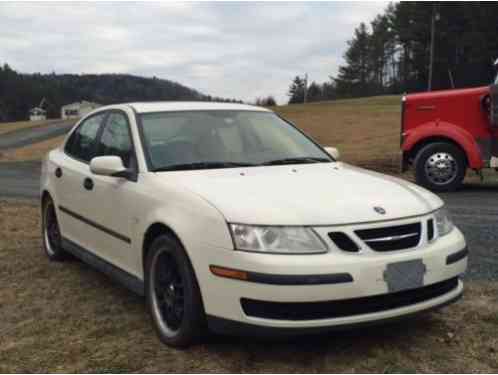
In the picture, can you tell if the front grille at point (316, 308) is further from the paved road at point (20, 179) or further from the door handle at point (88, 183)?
the paved road at point (20, 179)

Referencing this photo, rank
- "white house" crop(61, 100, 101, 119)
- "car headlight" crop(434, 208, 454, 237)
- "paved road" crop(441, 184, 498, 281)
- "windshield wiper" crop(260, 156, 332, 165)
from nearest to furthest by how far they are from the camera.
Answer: "car headlight" crop(434, 208, 454, 237), "windshield wiper" crop(260, 156, 332, 165), "paved road" crop(441, 184, 498, 281), "white house" crop(61, 100, 101, 119)

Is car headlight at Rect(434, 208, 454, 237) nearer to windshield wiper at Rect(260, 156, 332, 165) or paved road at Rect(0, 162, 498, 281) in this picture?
windshield wiper at Rect(260, 156, 332, 165)

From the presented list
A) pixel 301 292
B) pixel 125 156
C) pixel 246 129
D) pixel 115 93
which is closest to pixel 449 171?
pixel 246 129

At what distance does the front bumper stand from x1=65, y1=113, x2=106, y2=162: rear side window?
2289 mm

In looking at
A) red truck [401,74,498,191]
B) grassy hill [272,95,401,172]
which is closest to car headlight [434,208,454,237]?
red truck [401,74,498,191]

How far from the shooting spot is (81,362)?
364 centimetres

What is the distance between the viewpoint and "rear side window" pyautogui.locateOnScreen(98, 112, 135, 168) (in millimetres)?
4566

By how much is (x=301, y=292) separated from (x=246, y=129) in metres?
2.00

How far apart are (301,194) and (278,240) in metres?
0.42

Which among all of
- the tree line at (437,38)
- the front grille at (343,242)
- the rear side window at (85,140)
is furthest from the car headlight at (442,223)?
the tree line at (437,38)

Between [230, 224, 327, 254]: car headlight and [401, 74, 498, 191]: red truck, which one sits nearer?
[230, 224, 327, 254]: car headlight

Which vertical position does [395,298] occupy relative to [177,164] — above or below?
below

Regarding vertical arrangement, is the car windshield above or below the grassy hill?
above

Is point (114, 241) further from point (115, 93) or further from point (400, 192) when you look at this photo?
point (115, 93)
